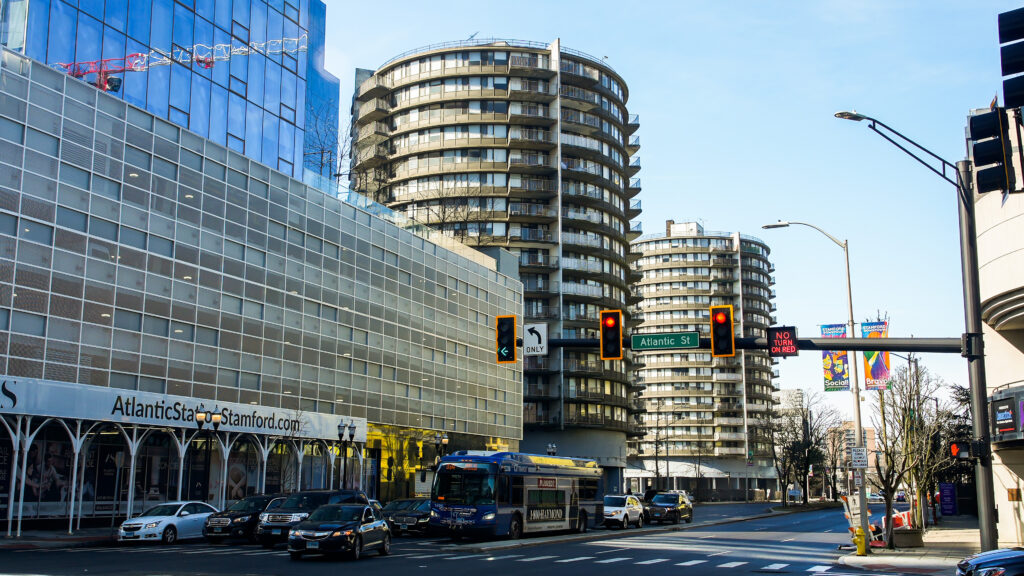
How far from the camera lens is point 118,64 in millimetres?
40875

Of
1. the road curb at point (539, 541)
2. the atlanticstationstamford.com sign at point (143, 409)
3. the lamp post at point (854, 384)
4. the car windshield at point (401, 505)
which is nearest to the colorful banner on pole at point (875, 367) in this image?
the lamp post at point (854, 384)

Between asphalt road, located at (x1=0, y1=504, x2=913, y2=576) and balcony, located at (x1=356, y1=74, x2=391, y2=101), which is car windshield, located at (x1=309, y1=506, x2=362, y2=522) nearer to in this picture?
asphalt road, located at (x1=0, y1=504, x2=913, y2=576)

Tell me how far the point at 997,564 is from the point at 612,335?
39.3 ft

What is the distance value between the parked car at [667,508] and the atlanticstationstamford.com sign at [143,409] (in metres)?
19.1

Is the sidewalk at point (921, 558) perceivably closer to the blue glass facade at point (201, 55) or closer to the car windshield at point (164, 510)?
the car windshield at point (164, 510)

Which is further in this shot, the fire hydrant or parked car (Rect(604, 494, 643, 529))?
parked car (Rect(604, 494, 643, 529))

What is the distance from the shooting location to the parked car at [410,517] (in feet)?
128

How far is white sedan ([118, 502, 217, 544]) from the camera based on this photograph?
98.9ft

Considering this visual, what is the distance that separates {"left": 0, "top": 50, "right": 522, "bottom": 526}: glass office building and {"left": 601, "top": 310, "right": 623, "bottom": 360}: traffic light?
65.9 ft

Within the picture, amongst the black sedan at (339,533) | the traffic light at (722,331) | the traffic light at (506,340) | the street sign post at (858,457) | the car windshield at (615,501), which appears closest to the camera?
the traffic light at (722,331)

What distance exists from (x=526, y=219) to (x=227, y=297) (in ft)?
186

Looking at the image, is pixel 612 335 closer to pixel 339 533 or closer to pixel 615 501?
pixel 339 533

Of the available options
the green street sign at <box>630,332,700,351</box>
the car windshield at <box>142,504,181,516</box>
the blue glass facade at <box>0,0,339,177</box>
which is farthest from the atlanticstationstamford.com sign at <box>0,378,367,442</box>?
the green street sign at <box>630,332,700,351</box>

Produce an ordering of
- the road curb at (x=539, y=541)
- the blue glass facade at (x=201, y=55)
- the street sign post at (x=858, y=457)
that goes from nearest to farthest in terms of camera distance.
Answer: the street sign post at (x=858, y=457) → the road curb at (x=539, y=541) → the blue glass facade at (x=201, y=55)
